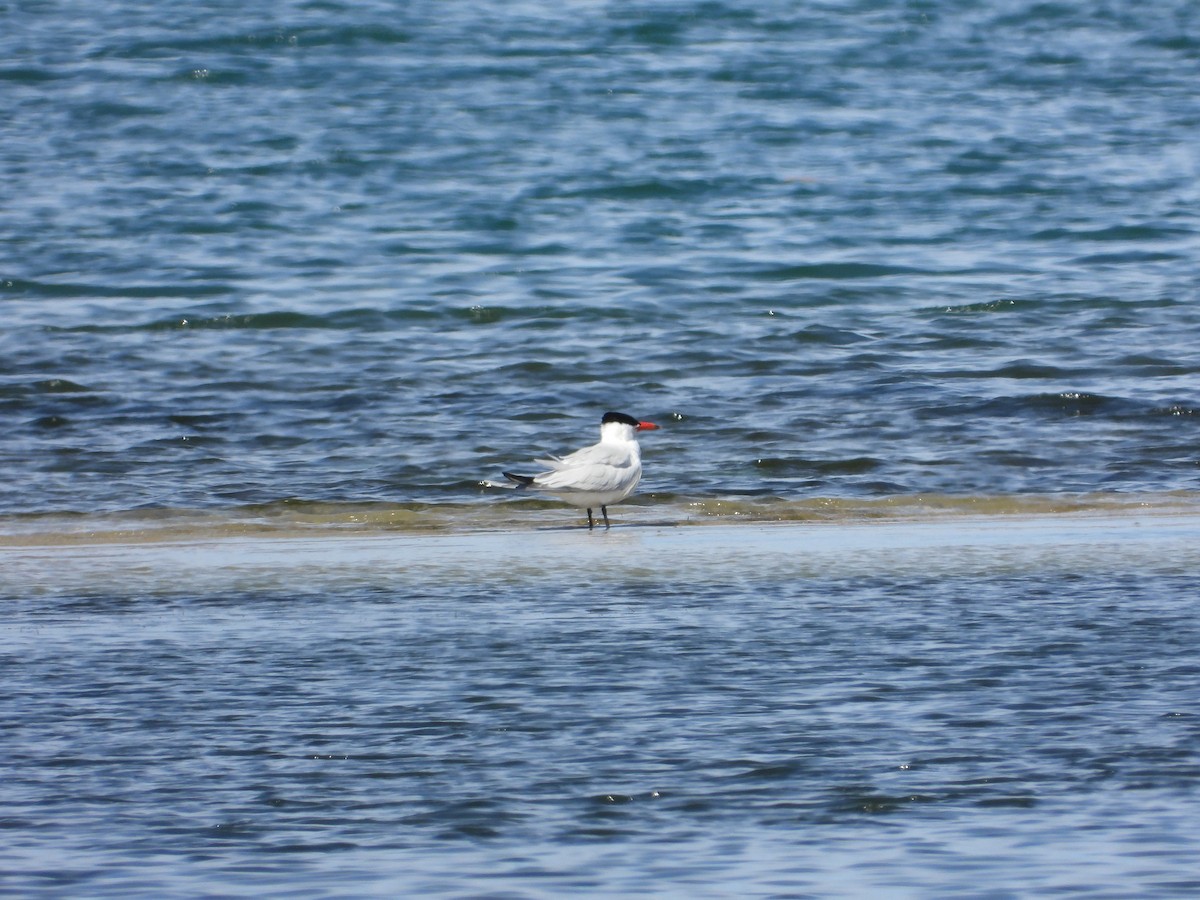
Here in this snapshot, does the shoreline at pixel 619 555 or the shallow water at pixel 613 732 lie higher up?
the shallow water at pixel 613 732

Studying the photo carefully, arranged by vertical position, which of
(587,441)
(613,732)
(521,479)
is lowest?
(587,441)

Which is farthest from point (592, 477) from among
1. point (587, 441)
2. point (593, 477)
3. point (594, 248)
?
point (594, 248)

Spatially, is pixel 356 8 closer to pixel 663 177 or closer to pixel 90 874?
pixel 663 177

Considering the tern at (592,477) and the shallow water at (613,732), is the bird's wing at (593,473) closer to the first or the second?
the tern at (592,477)

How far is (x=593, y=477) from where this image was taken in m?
8.09

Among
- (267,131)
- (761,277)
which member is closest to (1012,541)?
(761,277)

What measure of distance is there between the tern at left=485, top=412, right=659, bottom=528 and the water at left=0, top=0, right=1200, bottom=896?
1.01ft

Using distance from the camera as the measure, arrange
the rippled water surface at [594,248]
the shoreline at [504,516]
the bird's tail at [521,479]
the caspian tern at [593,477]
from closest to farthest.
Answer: the shoreline at [504,516]
the caspian tern at [593,477]
the bird's tail at [521,479]
the rippled water surface at [594,248]

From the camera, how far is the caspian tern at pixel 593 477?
8.06 meters

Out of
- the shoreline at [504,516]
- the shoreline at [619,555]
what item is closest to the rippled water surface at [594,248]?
the shoreline at [504,516]

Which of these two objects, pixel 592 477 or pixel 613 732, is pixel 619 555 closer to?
pixel 592 477

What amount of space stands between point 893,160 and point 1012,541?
15416mm

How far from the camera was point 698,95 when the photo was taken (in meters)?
25.0

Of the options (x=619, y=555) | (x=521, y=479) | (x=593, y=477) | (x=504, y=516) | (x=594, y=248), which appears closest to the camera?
(x=619, y=555)
